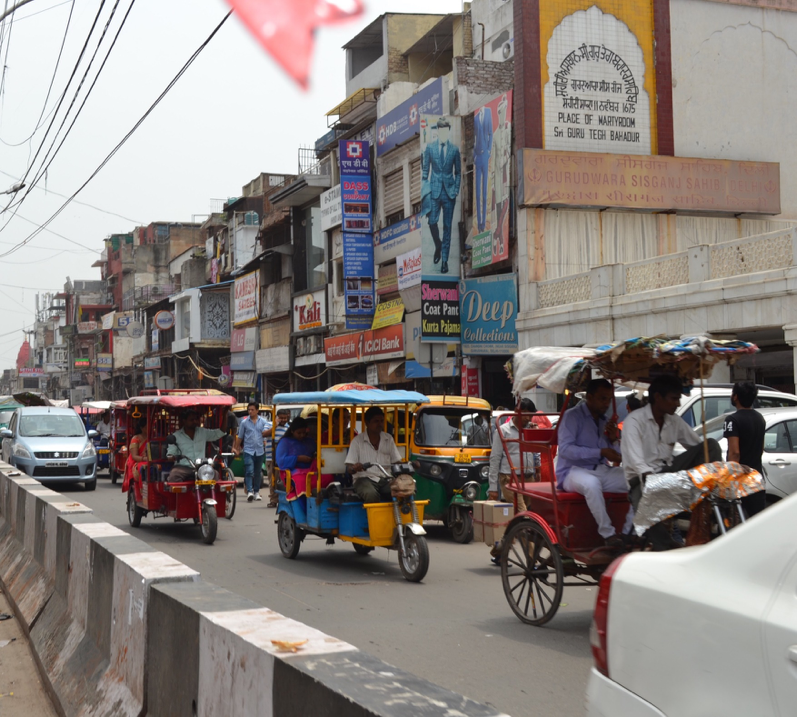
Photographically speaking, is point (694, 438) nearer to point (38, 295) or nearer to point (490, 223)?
point (490, 223)

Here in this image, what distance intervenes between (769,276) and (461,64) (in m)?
13.6

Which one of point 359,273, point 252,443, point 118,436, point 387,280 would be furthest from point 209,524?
point 359,273

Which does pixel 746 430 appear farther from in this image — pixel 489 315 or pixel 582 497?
pixel 489 315

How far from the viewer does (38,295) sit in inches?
5832

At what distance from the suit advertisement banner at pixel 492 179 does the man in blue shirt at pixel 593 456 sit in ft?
57.0

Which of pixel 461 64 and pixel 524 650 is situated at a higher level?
pixel 461 64

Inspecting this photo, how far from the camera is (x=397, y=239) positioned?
100 feet

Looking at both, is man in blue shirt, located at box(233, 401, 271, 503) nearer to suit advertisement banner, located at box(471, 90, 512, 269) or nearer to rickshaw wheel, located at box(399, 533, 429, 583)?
rickshaw wheel, located at box(399, 533, 429, 583)

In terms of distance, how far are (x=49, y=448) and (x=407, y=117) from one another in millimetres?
14993

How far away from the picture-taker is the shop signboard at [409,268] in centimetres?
2797

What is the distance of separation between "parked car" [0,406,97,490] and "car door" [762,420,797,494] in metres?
16.4

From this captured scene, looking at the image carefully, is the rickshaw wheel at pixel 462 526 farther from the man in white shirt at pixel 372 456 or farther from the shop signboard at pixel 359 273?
the shop signboard at pixel 359 273

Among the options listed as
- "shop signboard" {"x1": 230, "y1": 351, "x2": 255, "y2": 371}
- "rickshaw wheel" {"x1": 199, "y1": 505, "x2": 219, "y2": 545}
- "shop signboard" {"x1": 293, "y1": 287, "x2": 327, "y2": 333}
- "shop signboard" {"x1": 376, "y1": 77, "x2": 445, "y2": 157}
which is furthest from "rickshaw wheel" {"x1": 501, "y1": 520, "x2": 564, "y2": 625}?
"shop signboard" {"x1": 230, "y1": 351, "x2": 255, "y2": 371}

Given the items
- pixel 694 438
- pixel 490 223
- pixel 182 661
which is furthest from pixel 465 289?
pixel 182 661
